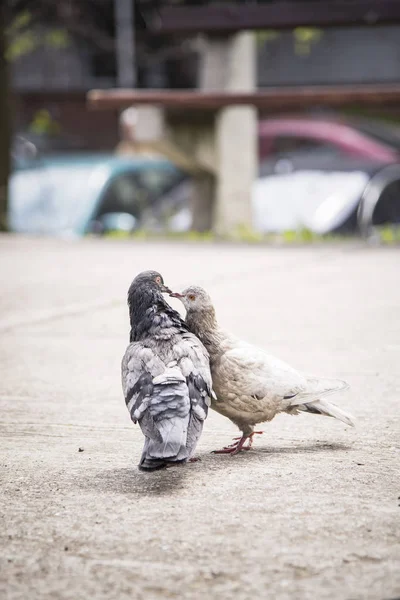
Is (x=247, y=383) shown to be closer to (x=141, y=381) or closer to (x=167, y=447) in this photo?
(x=141, y=381)

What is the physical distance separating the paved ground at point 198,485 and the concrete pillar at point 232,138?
518cm

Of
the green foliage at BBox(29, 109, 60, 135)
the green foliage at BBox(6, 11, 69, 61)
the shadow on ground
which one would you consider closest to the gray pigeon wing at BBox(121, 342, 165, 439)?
the shadow on ground

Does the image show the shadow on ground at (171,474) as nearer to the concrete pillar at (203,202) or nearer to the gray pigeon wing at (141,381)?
the gray pigeon wing at (141,381)

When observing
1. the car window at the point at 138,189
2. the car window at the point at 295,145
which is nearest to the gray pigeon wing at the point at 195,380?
the car window at the point at 295,145

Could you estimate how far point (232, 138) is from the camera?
11094 millimetres

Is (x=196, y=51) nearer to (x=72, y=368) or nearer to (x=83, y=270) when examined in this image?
(x=83, y=270)

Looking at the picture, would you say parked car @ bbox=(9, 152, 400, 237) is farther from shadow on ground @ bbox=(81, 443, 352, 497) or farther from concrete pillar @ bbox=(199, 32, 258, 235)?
shadow on ground @ bbox=(81, 443, 352, 497)

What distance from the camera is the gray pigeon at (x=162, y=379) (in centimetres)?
276

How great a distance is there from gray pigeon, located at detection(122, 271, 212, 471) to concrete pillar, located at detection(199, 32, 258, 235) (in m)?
7.95

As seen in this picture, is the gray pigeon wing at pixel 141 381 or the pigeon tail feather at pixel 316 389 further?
the pigeon tail feather at pixel 316 389

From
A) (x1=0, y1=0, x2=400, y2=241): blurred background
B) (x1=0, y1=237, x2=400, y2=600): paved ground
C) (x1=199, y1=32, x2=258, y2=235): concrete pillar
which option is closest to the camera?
(x1=0, y1=237, x2=400, y2=600): paved ground

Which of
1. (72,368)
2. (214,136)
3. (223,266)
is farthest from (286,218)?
(72,368)

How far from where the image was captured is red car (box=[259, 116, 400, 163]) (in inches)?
556

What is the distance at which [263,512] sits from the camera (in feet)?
8.37
